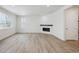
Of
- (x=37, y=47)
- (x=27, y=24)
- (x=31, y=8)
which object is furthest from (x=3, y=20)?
(x=37, y=47)

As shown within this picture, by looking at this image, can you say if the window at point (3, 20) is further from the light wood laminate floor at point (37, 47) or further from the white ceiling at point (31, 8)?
the light wood laminate floor at point (37, 47)

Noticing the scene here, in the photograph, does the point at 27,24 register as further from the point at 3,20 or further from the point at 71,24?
the point at 71,24

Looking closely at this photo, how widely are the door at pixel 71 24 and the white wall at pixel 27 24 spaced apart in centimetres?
599

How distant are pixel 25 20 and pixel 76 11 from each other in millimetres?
7234

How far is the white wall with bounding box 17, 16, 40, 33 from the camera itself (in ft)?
40.6

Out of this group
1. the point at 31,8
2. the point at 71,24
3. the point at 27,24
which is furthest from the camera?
the point at 27,24

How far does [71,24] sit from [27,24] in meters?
6.84

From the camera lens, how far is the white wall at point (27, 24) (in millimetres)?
12375

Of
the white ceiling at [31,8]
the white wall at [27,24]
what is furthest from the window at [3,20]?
the white wall at [27,24]

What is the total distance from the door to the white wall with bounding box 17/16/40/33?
5992 millimetres

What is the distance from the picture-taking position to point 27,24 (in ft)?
40.8

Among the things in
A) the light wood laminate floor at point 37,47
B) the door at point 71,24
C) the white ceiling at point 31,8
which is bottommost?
the light wood laminate floor at point 37,47

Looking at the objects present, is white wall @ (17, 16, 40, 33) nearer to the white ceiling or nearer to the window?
the window
